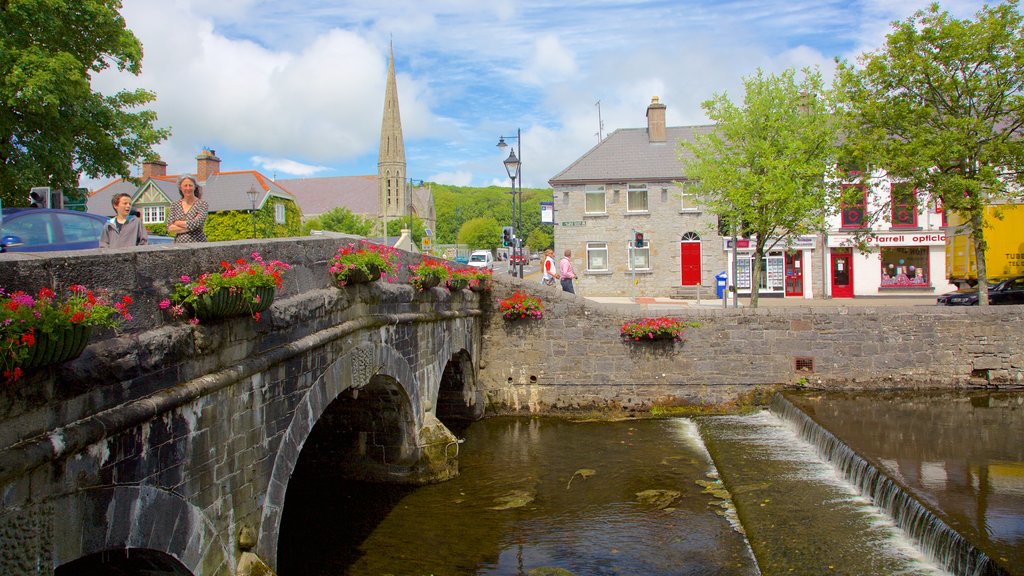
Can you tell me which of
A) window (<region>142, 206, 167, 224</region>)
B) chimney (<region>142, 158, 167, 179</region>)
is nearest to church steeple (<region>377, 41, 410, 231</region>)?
chimney (<region>142, 158, 167, 179</region>)

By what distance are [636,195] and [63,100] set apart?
22719 mm

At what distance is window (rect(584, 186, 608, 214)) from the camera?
3375 centimetres

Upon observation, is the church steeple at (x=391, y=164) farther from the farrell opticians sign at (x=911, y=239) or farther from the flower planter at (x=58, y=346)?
the flower planter at (x=58, y=346)

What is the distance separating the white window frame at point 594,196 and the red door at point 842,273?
973 cm

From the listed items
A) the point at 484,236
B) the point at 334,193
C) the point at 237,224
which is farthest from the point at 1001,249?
the point at 334,193

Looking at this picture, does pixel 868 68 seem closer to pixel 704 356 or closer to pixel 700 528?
pixel 704 356

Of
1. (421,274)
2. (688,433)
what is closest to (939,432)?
(688,433)

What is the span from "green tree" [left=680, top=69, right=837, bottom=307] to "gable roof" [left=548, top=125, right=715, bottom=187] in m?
10.2

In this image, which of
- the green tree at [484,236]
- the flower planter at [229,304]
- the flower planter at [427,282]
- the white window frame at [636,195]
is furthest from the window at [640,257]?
the green tree at [484,236]

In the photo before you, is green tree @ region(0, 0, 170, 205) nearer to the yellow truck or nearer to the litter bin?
the litter bin

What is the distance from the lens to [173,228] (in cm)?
749

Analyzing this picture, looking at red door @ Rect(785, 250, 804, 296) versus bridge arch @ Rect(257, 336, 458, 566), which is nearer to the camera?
bridge arch @ Rect(257, 336, 458, 566)

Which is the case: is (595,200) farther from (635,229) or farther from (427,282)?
(427,282)

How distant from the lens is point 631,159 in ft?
113
